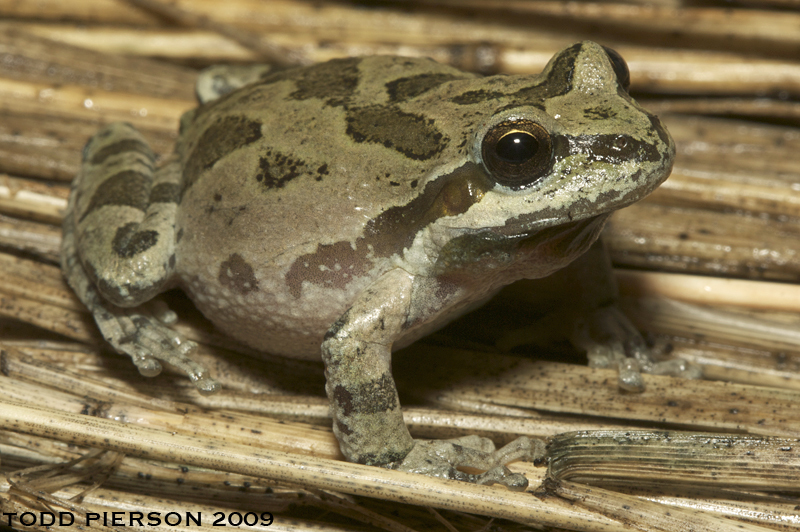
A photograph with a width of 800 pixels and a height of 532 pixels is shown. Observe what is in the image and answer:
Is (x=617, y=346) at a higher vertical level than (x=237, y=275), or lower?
higher

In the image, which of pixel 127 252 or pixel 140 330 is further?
pixel 140 330

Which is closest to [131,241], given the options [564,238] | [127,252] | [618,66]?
[127,252]

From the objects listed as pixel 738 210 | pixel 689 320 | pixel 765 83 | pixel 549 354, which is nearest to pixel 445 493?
pixel 549 354

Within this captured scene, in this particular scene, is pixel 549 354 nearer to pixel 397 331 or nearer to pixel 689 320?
pixel 689 320

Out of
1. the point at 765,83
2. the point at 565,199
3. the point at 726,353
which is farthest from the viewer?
the point at 765,83

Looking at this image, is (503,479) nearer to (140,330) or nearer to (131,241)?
(140,330)

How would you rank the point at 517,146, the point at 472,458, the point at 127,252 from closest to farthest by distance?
the point at 517,146 < the point at 472,458 < the point at 127,252

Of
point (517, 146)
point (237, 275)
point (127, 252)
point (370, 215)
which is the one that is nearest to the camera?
point (517, 146)

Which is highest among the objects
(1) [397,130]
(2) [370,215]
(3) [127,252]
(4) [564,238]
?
(4) [564,238]
